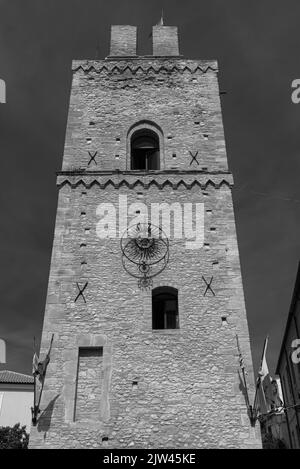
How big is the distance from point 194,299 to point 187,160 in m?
4.89

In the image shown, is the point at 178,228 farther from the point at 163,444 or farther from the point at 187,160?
the point at 163,444

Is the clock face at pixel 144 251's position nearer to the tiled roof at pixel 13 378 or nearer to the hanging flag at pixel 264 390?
the hanging flag at pixel 264 390

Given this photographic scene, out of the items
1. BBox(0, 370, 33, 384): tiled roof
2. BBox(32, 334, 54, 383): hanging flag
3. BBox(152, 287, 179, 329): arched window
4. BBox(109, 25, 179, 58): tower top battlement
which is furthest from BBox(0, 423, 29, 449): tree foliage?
BBox(109, 25, 179, 58): tower top battlement

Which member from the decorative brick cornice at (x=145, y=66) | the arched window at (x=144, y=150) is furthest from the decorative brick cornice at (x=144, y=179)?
the decorative brick cornice at (x=145, y=66)

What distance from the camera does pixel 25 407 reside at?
3133 cm

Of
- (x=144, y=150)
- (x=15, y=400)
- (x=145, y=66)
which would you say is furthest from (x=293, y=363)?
(x=15, y=400)

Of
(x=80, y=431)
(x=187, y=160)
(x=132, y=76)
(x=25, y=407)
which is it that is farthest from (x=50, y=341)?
(x=25, y=407)

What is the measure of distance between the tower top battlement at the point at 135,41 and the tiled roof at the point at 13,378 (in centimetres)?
A: 2485

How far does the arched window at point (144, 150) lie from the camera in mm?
14922

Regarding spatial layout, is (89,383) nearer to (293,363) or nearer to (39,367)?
(39,367)

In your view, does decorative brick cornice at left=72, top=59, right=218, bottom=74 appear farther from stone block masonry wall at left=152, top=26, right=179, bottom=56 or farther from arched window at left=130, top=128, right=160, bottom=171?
arched window at left=130, top=128, right=160, bottom=171

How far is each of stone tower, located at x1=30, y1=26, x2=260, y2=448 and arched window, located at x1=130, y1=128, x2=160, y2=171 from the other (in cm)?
5

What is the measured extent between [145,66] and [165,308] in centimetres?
960

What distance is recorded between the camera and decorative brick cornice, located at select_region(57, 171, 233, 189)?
13289 mm
